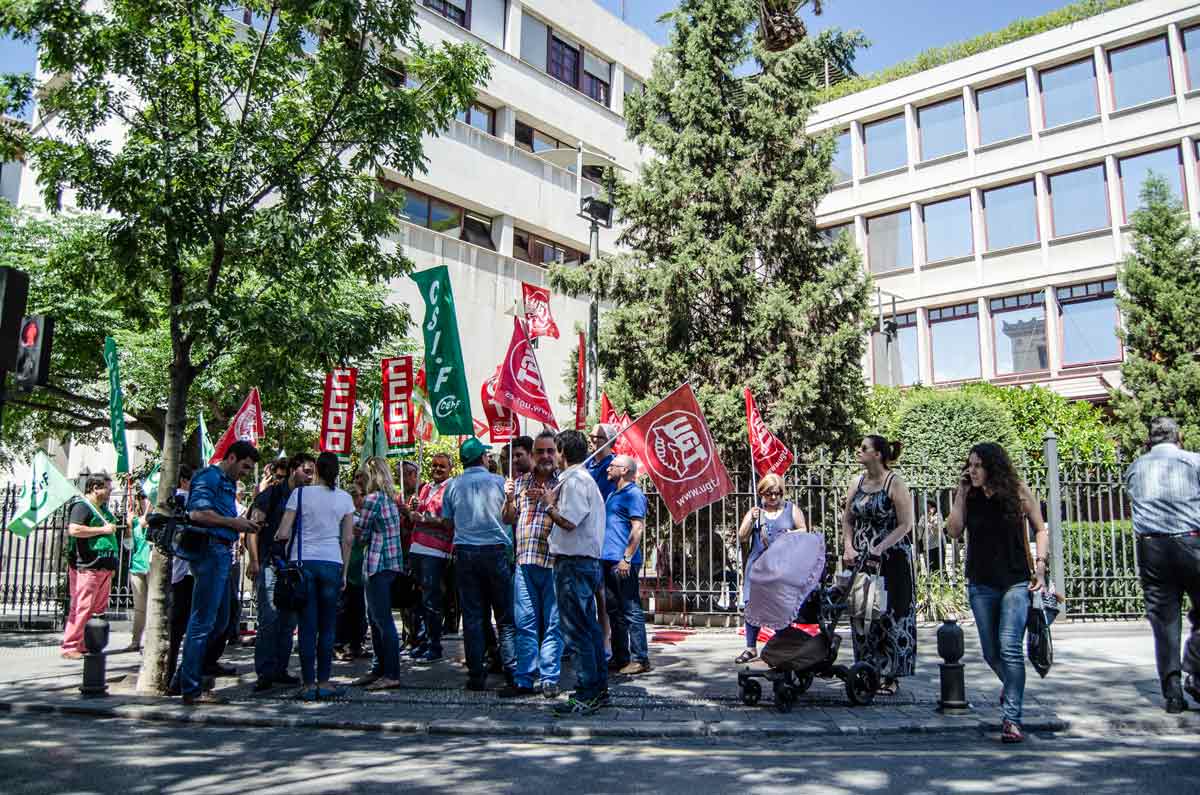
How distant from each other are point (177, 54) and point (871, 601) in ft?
25.6

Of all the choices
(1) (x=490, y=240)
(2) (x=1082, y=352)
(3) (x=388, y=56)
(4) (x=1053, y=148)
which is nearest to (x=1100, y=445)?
(2) (x=1082, y=352)

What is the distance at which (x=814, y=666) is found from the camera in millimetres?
7137

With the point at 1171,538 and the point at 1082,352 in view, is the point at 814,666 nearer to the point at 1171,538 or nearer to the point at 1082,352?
the point at 1171,538

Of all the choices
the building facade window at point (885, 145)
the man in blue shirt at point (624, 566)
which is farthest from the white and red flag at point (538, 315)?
the building facade window at point (885, 145)

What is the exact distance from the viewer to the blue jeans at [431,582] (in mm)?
8977

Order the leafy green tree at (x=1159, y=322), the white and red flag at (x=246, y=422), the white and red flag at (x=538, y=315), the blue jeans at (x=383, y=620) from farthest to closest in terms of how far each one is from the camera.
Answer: the leafy green tree at (x=1159, y=322) → the white and red flag at (x=538, y=315) → the white and red flag at (x=246, y=422) → the blue jeans at (x=383, y=620)

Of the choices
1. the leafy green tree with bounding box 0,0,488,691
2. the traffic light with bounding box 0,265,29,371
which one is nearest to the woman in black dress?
the leafy green tree with bounding box 0,0,488,691

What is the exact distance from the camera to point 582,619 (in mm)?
7012

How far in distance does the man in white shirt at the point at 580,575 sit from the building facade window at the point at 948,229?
28.9m

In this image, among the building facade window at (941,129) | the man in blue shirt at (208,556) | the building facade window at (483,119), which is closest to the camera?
the man in blue shirt at (208,556)

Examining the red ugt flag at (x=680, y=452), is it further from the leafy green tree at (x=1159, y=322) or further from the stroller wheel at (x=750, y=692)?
the leafy green tree at (x=1159, y=322)

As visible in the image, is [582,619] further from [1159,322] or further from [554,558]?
[1159,322]

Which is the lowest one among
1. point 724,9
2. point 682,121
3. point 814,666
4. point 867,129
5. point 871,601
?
point 814,666

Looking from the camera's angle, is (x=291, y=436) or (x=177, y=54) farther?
(x=291, y=436)
